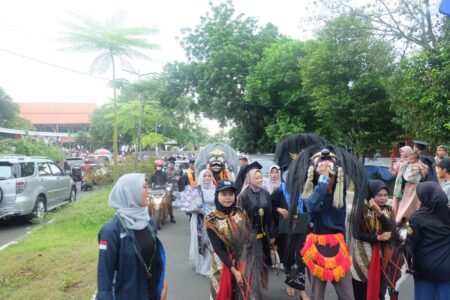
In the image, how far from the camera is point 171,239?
27.4ft

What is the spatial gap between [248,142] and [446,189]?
19705 mm

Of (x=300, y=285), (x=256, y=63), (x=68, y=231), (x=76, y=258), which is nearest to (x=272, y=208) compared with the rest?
(x=300, y=285)

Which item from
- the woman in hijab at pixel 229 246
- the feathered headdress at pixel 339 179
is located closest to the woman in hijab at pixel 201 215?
the woman in hijab at pixel 229 246

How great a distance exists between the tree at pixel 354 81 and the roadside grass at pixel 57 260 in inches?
336

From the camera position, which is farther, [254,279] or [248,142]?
[248,142]

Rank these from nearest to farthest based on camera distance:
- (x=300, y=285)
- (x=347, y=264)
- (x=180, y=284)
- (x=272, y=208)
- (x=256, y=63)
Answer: (x=347, y=264)
(x=300, y=285)
(x=272, y=208)
(x=180, y=284)
(x=256, y=63)

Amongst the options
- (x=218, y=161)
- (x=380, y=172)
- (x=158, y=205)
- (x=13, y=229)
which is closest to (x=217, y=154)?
(x=218, y=161)

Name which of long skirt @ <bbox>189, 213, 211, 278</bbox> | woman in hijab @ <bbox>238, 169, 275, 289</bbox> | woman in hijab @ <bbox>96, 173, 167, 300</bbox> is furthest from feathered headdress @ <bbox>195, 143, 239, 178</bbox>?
woman in hijab @ <bbox>96, 173, 167, 300</bbox>

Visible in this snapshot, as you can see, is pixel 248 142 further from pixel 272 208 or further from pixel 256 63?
pixel 272 208

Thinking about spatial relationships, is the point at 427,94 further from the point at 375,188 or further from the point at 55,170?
the point at 55,170

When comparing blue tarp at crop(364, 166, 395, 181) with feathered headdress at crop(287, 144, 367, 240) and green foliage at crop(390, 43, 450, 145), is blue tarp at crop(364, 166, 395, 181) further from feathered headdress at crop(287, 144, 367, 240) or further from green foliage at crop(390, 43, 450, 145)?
feathered headdress at crop(287, 144, 367, 240)

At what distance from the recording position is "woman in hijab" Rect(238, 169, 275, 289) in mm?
4773

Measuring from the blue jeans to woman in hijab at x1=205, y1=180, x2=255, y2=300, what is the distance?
4.83 feet

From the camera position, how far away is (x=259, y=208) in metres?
4.80
